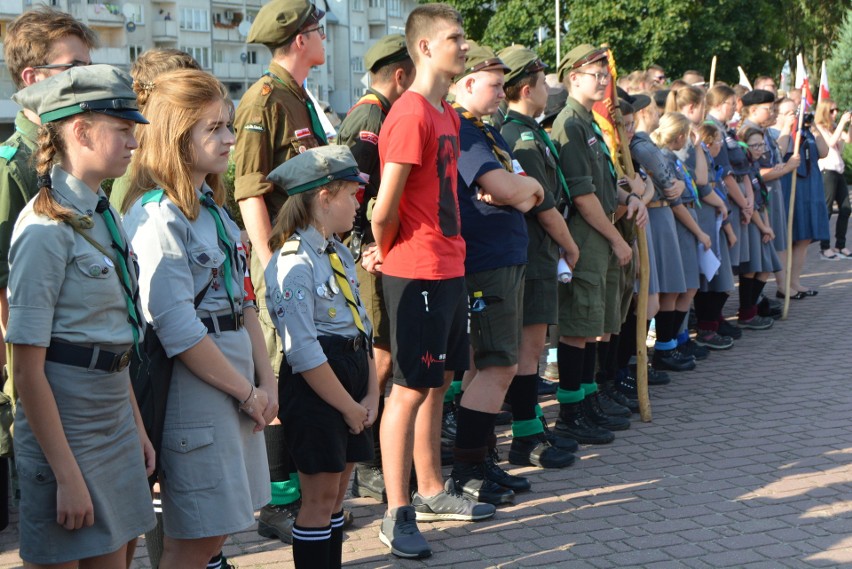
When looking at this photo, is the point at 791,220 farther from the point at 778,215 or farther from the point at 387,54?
the point at 387,54

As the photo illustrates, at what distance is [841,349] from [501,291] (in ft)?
17.1

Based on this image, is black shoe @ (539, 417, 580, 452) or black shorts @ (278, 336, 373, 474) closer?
black shorts @ (278, 336, 373, 474)

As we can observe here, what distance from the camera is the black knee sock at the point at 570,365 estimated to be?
697 cm

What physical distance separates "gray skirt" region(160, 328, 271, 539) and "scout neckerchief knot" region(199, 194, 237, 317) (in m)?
0.16

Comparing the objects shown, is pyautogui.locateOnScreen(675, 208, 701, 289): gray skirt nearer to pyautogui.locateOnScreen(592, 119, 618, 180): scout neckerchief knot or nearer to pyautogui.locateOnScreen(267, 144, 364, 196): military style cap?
pyautogui.locateOnScreen(592, 119, 618, 180): scout neckerchief knot

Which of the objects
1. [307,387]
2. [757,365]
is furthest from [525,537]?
[757,365]

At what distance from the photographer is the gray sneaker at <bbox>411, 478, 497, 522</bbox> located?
541cm

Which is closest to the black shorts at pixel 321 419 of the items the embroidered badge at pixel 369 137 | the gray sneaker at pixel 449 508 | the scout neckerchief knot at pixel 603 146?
the gray sneaker at pixel 449 508

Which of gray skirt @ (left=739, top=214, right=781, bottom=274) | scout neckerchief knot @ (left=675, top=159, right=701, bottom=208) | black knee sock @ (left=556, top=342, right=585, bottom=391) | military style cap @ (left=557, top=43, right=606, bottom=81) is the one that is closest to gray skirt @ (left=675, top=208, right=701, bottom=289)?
scout neckerchief knot @ (left=675, top=159, right=701, bottom=208)

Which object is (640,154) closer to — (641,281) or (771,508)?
(641,281)

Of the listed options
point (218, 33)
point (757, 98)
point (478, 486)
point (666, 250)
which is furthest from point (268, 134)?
point (218, 33)

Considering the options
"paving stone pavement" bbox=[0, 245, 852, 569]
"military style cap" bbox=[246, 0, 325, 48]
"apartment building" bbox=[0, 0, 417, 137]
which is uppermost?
"apartment building" bbox=[0, 0, 417, 137]

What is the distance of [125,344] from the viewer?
3195mm

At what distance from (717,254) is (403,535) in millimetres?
5479
